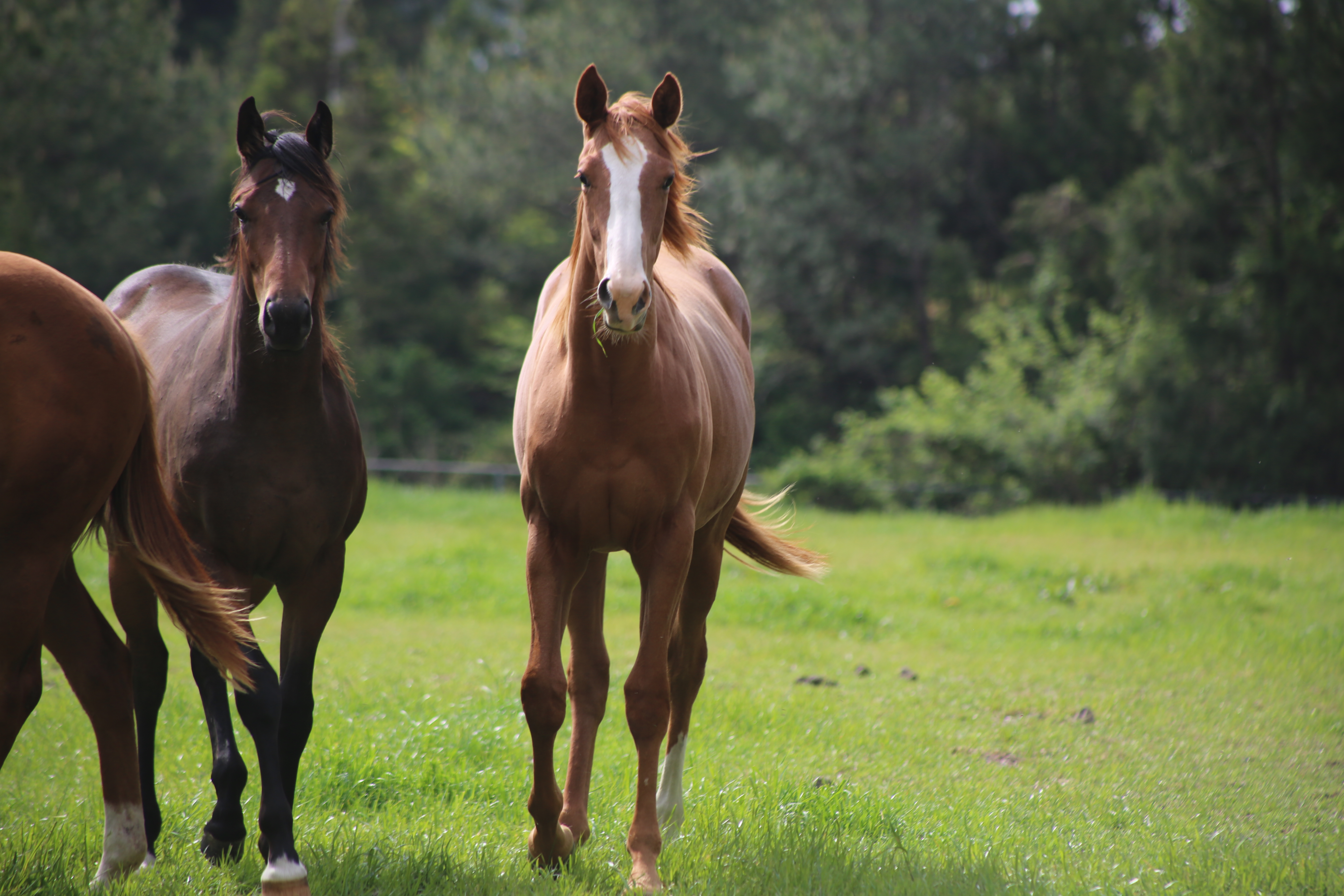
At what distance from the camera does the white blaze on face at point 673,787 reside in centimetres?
377

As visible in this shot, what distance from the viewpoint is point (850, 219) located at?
21.1m

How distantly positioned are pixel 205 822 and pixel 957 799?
9.24 ft

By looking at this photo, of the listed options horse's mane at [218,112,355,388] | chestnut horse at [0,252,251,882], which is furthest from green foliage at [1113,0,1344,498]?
chestnut horse at [0,252,251,882]

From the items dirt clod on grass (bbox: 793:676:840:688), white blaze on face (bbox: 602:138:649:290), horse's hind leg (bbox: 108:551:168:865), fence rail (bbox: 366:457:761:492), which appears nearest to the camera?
white blaze on face (bbox: 602:138:649:290)

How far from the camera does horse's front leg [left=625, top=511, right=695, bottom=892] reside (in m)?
3.24

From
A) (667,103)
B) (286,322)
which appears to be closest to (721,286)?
(667,103)

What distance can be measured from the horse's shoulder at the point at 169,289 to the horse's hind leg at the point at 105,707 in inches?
59.9

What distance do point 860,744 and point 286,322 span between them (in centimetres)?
341

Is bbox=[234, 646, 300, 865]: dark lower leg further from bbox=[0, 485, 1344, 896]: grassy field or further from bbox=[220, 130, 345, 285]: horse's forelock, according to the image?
bbox=[220, 130, 345, 285]: horse's forelock

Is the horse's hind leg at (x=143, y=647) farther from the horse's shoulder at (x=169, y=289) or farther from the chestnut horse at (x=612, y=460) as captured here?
the chestnut horse at (x=612, y=460)

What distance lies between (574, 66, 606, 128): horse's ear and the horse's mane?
0.82 metres

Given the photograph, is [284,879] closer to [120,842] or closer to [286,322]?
[120,842]

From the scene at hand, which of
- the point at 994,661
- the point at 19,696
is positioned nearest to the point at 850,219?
the point at 994,661

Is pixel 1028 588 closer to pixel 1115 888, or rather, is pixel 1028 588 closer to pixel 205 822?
pixel 1115 888
